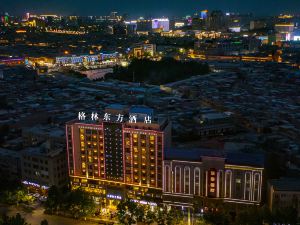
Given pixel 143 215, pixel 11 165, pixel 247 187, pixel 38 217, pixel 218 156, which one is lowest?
pixel 38 217

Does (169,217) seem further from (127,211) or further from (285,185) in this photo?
(285,185)

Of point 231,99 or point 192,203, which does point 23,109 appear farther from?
point 192,203

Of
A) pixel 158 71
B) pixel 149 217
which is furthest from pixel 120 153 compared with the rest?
pixel 158 71

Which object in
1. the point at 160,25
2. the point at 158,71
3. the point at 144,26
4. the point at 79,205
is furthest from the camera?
the point at 160,25

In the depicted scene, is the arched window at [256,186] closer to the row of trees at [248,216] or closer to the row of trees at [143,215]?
the row of trees at [248,216]

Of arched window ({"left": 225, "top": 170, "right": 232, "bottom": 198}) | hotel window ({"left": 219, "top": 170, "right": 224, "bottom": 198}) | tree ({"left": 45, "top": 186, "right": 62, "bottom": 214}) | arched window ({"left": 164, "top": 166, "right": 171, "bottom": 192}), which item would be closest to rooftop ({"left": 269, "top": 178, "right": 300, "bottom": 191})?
arched window ({"left": 225, "top": 170, "right": 232, "bottom": 198})

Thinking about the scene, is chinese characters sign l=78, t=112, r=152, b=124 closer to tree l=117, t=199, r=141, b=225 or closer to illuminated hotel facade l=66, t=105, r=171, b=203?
illuminated hotel facade l=66, t=105, r=171, b=203

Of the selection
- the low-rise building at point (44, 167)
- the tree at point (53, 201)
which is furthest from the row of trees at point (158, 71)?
the tree at point (53, 201)

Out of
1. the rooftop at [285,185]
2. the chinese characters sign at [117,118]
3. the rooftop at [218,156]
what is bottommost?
the rooftop at [285,185]
